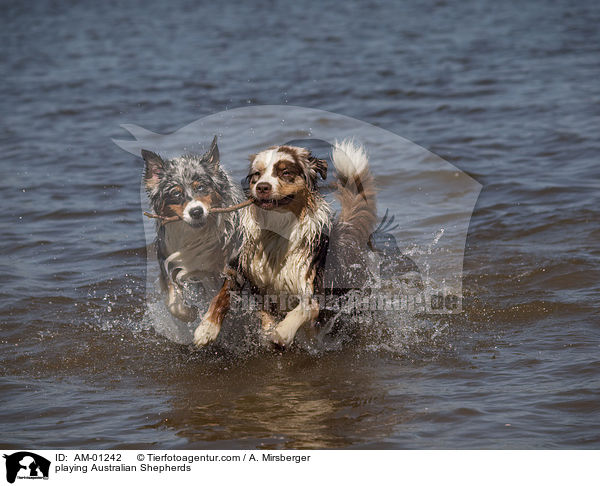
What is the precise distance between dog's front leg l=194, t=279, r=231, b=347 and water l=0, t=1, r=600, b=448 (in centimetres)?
31

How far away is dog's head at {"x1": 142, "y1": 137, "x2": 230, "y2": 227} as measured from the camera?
4.63m

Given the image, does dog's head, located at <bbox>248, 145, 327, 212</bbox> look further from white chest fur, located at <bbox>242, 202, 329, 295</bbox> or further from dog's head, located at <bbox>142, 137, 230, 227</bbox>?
dog's head, located at <bbox>142, 137, 230, 227</bbox>

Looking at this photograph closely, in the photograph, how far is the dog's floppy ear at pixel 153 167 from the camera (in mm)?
4691

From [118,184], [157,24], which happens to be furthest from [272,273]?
[157,24]

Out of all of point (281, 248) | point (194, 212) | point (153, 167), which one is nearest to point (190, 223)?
point (194, 212)

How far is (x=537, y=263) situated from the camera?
254 inches

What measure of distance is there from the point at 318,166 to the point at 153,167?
0.99m

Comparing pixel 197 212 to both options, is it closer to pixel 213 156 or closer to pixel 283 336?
pixel 213 156

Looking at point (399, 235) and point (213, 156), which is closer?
point (213, 156)
